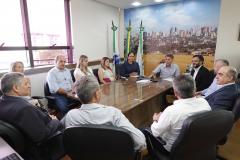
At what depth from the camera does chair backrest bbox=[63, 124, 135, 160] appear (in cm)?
98

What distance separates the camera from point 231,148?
2.30m

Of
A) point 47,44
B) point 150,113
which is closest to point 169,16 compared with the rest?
point 150,113

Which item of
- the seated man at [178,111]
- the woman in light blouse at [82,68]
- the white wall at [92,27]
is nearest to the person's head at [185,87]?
the seated man at [178,111]

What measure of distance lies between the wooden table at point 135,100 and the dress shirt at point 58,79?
74cm

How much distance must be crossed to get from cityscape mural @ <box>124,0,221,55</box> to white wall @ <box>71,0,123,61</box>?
67cm

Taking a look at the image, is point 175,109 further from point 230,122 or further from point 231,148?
point 231,148

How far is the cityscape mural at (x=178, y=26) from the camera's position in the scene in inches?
159

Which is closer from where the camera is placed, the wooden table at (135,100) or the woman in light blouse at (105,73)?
the wooden table at (135,100)

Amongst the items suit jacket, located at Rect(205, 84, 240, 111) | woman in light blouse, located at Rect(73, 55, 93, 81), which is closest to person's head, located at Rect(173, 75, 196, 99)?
suit jacket, located at Rect(205, 84, 240, 111)

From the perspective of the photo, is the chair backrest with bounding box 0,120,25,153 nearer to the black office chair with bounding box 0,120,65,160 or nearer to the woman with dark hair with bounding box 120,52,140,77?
the black office chair with bounding box 0,120,65,160

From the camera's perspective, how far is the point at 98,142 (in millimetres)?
1021

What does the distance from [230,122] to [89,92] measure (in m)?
1.01

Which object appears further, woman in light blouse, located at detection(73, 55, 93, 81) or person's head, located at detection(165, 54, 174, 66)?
person's head, located at detection(165, 54, 174, 66)

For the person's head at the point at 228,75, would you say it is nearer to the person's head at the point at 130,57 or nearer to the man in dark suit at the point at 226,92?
the man in dark suit at the point at 226,92
